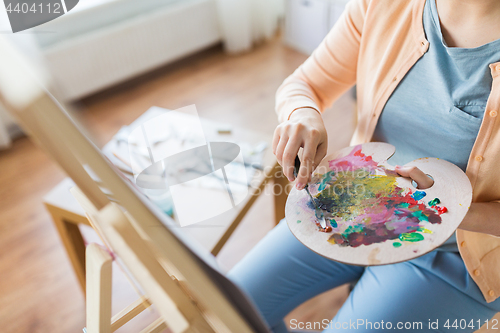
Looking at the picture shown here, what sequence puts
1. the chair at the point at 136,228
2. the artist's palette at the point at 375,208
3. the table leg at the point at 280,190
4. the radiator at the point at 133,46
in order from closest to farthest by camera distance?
1. the chair at the point at 136,228
2. the artist's palette at the point at 375,208
3. the table leg at the point at 280,190
4. the radiator at the point at 133,46

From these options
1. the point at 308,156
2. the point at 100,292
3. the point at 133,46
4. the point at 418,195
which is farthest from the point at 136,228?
the point at 133,46

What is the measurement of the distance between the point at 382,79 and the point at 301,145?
265 millimetres

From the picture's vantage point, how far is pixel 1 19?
493 mm

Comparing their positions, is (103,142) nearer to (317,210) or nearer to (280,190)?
(280,190)

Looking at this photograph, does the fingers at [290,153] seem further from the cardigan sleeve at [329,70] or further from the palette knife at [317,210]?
the cardigan sleeve at [329,70]

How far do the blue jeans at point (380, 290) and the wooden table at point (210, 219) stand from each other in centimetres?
16

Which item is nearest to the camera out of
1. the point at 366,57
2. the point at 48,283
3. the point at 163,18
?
the point at 366,57

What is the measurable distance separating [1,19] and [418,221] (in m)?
0.70

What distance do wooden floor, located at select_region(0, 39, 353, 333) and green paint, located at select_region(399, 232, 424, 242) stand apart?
1.58 feet

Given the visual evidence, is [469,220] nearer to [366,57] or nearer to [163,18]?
[366,57]

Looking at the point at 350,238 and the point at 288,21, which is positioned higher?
the point at 350,238

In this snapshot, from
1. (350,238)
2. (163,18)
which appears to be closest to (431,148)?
(350,238)

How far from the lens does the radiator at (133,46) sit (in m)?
2.35

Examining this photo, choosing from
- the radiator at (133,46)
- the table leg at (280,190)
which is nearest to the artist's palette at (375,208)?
the table leg at (280,190)
